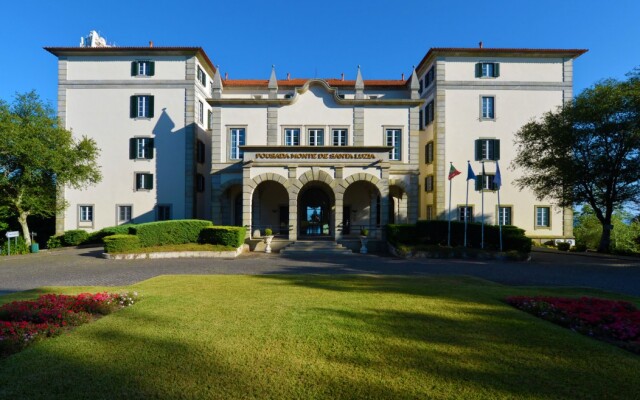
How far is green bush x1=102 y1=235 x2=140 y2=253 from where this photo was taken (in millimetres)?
17842

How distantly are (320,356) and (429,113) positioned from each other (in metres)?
28.2

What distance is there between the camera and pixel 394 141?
82.9 ft

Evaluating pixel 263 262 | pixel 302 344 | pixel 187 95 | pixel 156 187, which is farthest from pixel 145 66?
pixel 302 344

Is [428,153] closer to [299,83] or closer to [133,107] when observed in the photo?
[299,83]

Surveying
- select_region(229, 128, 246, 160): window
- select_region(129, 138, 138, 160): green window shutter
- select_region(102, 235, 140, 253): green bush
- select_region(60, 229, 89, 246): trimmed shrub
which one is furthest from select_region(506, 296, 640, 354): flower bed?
select_region(60, 229, 89, 246): trimmed shrub

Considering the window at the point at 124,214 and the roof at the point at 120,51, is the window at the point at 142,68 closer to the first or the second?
the roof at the point at 120,51

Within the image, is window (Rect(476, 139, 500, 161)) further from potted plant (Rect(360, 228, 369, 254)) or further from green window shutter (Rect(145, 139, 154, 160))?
green window shutter (Rect(145, 139, 154, 160))

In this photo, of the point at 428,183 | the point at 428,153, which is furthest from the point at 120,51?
the point at 428,183

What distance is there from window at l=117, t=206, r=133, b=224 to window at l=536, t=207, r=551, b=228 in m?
34.2

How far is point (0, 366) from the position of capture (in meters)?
4.33

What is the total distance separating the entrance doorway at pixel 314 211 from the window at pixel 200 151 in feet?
31.7

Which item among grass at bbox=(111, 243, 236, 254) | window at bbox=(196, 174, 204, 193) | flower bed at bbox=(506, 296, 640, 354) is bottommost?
grass at bbox=(111, 243, 236, 254)

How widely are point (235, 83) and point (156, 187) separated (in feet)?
41.1

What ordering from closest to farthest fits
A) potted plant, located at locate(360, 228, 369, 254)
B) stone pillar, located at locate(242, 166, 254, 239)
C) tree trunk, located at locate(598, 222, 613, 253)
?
potted plant, located at locate(360, 228, 369, 254)
tree trunk, located at locate(598, 222, 613, 253)
stone pillar, located at locate(242, 166, 254, 239)
